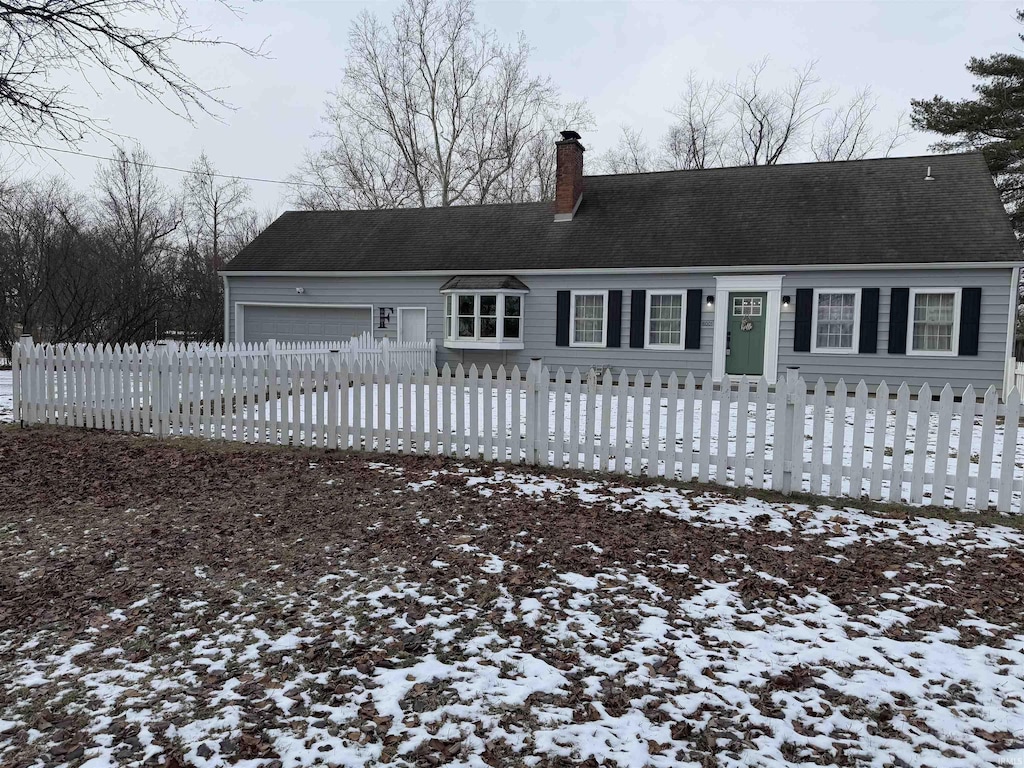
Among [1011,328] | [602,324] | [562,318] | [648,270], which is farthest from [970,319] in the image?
[562,318]

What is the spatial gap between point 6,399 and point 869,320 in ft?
57.0

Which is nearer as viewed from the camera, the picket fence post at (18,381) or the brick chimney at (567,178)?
the picket fence post at (18,381)

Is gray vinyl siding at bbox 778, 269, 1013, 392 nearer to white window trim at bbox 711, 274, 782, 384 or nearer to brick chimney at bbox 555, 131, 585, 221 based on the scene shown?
white window trim at bbox 711, 274, 782, 384

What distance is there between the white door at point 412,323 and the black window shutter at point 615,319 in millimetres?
5088

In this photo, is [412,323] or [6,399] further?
[412,323]

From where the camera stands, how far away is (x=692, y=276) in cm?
1568

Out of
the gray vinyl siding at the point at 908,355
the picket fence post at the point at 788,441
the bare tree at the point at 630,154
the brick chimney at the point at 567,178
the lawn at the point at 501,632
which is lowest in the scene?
the lawn at the point at 501,632

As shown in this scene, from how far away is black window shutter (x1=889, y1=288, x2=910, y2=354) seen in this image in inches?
555

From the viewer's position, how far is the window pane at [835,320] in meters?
14.7

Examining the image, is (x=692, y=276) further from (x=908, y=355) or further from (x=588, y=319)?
(x=908, y=355)

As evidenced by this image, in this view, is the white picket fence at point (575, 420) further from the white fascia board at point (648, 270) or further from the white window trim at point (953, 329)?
the white fascia board at point (648, 270)

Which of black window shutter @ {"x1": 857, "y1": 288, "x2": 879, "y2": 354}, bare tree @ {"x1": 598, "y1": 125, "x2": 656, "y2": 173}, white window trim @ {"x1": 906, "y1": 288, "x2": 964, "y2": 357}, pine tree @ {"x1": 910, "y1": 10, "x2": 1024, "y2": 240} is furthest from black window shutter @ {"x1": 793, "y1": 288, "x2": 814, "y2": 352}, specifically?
bare tree @ {"x1": 598, "y1": 125, "x2": 656, "y2": 173}

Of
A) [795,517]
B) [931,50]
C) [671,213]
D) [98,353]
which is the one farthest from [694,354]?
[931,50]

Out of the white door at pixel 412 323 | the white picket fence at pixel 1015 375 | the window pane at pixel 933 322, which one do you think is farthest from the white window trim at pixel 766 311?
the white door at pixel 412 323
